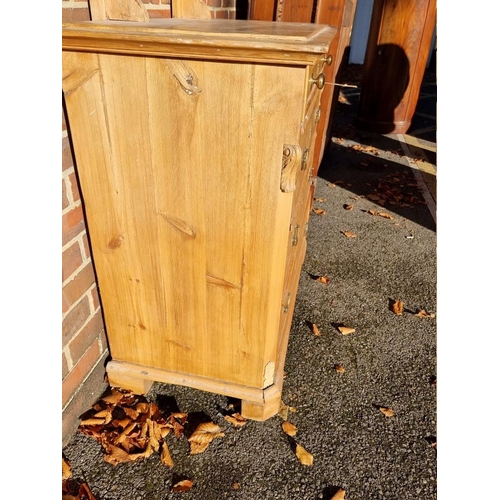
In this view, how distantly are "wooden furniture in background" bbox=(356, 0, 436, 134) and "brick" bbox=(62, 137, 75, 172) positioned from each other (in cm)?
558

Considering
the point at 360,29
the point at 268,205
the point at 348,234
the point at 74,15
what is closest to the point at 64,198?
the point at 74,15

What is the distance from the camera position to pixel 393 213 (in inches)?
163

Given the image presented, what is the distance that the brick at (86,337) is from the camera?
1.76 m

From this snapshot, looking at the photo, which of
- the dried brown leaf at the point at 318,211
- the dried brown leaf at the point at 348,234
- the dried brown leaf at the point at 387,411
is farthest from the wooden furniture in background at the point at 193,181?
the dried brown leaf at the point at 318,211

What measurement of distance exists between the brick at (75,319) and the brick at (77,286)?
4 centimetres

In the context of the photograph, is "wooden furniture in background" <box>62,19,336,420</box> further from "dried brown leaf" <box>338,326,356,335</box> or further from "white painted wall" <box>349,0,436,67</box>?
"white painted wall" <box>349,0,436,67</box>

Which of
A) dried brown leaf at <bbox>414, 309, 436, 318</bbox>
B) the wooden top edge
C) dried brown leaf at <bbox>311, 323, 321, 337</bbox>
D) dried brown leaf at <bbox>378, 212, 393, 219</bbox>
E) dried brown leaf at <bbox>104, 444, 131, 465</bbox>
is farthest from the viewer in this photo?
dried brown leaf at <bbox>378, 212, 393, 219</bbox>

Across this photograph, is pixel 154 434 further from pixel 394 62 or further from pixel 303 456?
pixel 394 62

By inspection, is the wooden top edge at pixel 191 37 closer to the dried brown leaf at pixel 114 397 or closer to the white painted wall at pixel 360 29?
the dried brown leaf at pixel 114 397

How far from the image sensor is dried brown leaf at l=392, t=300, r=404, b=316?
274 cm

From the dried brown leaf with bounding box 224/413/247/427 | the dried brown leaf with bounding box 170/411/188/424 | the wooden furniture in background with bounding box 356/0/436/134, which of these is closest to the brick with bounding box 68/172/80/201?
the dried brown leaf with bounding box 170/411/188/424

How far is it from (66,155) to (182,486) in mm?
1336

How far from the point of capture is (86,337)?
1.85 metres

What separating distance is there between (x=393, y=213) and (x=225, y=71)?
3264 mm
